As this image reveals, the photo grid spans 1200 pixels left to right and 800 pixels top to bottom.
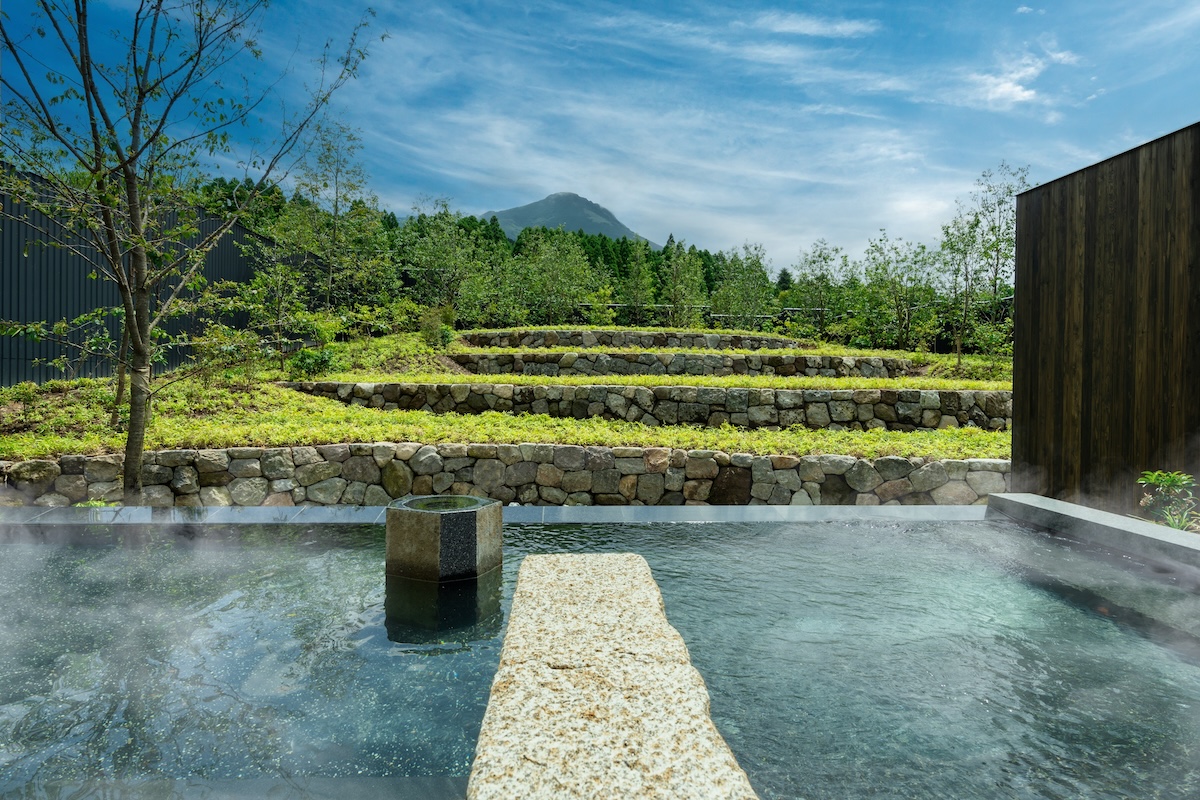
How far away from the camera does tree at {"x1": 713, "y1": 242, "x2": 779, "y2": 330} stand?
17359 millimetres

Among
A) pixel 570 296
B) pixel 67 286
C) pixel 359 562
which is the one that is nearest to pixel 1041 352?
pixel 359 562

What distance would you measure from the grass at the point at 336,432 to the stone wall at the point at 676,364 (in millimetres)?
3233

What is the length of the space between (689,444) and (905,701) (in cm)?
439

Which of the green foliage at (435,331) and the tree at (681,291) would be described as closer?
the green foliage at (435,331)

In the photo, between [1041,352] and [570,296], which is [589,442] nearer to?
[1041,352]

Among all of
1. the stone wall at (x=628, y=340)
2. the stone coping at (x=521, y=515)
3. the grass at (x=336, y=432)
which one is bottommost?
the stone coping at (x=521, y=515)

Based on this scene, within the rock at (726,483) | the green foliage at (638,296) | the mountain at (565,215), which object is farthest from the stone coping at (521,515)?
the mountain at (565,215)

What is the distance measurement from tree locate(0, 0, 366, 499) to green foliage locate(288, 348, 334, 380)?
3.79 metres

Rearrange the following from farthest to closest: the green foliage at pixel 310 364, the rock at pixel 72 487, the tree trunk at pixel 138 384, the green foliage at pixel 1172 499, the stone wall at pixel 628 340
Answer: the stone wall at pixel 628 340
the green foliage at pixel 310 364
the rock at pixel 72 487
the tree trunk at pixel 138 384
the green foliage at pixel 1172 499

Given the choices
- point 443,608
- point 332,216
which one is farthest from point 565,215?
point 443,608

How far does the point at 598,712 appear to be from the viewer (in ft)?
5.53

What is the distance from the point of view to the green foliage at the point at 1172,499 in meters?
4.18

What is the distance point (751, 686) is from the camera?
91.4 inches

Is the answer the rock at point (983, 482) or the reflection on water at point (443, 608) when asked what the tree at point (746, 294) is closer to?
the rock at point (983, 482)
